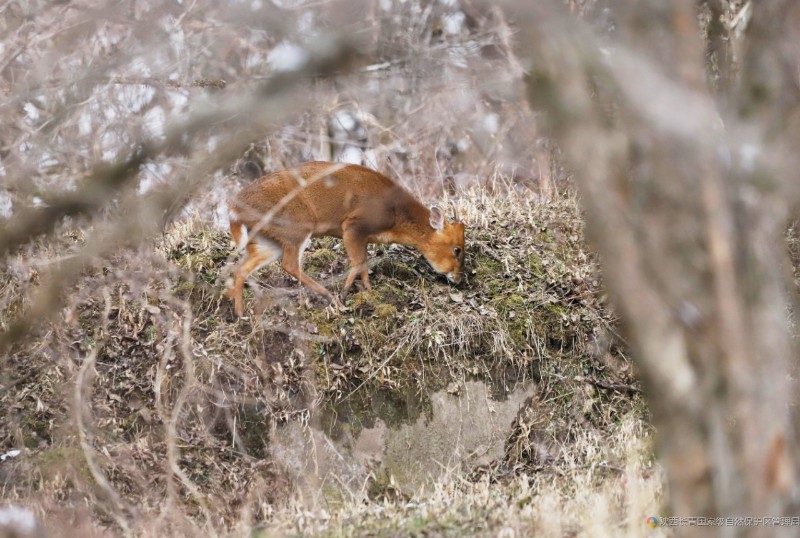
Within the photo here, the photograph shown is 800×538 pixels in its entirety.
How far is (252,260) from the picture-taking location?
28.7ft

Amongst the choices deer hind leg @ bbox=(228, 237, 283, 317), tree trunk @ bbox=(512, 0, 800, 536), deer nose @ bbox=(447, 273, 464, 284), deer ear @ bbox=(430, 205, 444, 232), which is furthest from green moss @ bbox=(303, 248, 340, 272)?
tree trunk @ bbox=(512, 0, 800, 536)

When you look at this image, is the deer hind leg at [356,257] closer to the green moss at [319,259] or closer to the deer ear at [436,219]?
the green moss at [319,259]

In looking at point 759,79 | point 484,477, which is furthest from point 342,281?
point 759,79

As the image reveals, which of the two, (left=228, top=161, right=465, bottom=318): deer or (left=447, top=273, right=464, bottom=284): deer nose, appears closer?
(left=228, top=161, right=465, bottom=318): deer

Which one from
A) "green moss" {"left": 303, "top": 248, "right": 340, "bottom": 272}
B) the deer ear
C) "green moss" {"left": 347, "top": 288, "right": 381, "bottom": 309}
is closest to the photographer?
"green moss" {"left": 347, "top": 288, "right": 381, "bottom": 309}

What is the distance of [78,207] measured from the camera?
2650 millimetres

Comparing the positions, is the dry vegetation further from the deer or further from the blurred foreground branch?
the deer

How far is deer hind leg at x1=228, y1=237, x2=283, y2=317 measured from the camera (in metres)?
8.48

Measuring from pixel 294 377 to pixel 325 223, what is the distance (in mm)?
1794

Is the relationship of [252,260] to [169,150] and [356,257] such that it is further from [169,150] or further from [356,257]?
[169,150]

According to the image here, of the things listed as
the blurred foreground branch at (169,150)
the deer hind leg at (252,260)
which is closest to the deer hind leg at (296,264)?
the deer hind leg at (252,260)

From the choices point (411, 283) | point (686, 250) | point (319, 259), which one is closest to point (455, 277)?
point (411, 283)

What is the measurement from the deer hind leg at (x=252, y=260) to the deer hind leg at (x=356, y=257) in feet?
2.21

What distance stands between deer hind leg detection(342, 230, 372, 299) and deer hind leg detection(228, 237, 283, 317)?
675mm
